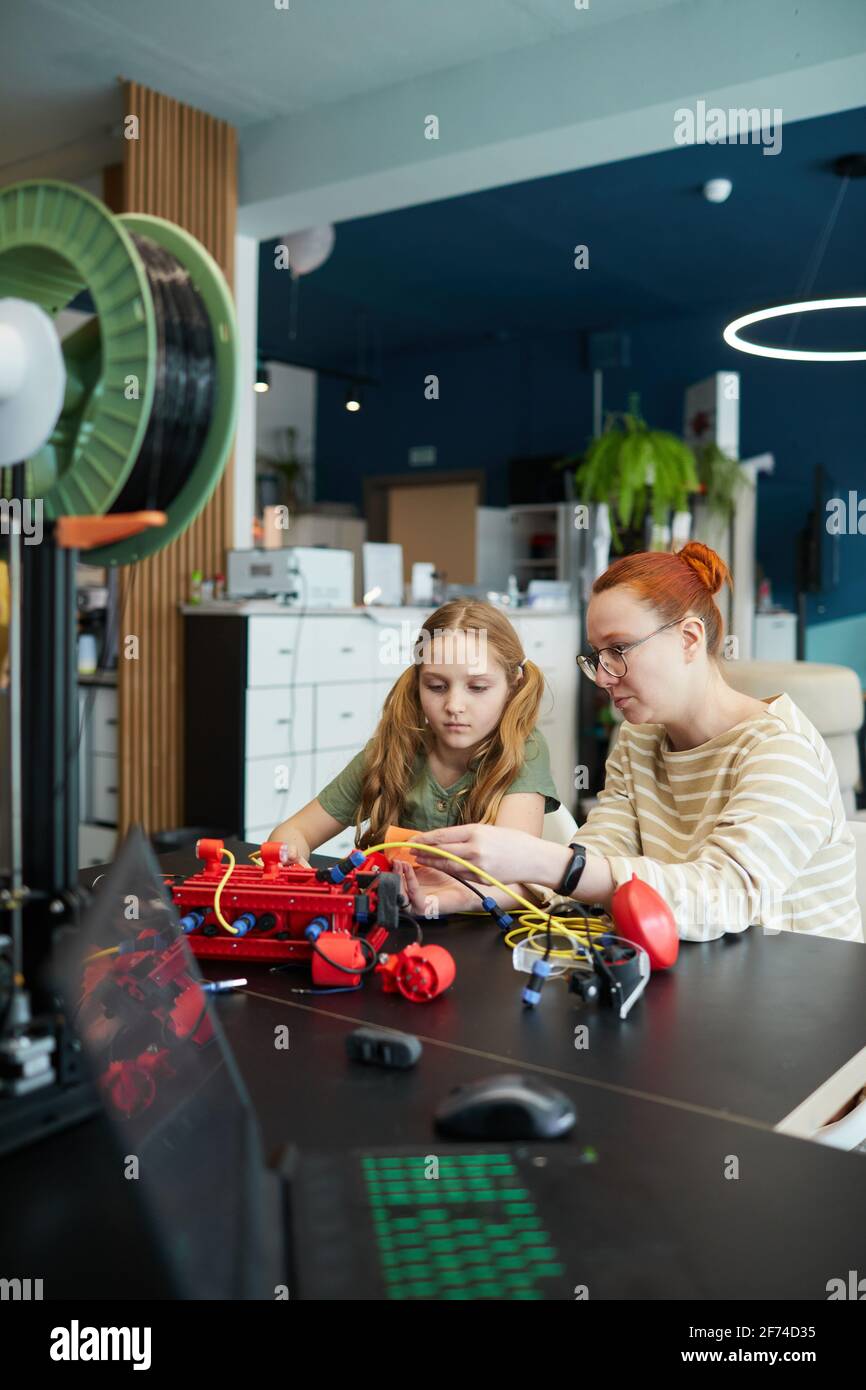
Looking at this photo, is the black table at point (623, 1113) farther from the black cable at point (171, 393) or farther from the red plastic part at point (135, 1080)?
the black cable at point (171, 393)

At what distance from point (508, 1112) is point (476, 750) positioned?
1.19m

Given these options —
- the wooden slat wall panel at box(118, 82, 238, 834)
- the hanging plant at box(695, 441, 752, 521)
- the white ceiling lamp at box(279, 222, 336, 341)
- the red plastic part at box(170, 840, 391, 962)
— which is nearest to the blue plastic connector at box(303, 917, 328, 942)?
the red plastic part at box(170, 840, 391, 962)

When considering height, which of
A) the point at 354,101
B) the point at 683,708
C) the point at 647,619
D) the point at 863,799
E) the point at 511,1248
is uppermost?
the point at 354,101

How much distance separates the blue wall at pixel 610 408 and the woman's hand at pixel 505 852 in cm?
562

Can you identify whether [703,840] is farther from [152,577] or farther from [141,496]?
[152,577]

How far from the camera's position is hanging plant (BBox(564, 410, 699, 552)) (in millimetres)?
5531

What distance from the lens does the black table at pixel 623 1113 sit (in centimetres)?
67

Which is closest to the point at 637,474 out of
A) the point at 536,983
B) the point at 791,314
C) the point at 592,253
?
the point at 592,253

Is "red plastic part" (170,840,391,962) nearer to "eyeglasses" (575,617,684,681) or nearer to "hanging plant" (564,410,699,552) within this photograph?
"eyeglasses" (575,617,684,681)

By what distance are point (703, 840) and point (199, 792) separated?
10.1ft

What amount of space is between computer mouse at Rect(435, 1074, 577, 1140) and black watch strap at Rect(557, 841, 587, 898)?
20.6 inches

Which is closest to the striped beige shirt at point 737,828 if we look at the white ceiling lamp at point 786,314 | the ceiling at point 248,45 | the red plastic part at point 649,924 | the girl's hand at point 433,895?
the red plastic part at point 649,924

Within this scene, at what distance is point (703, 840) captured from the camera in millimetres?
1520

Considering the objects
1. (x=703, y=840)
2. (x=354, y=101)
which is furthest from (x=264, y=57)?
(x=703, y=840)
